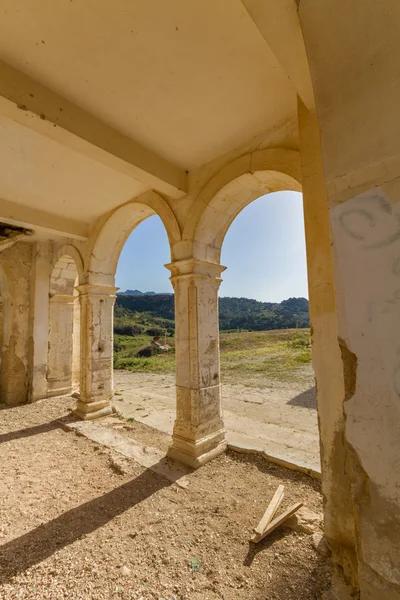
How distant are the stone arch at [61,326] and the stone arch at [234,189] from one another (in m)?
4.18

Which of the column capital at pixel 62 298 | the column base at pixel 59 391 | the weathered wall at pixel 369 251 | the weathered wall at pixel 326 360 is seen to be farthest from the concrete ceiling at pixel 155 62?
the column base at pixel 59 391

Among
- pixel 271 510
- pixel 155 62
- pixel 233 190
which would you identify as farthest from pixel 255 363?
pixel 155 62

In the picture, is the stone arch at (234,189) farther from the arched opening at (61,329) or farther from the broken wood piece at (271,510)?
the arched opening at (61,329)

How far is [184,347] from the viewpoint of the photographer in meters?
3.96

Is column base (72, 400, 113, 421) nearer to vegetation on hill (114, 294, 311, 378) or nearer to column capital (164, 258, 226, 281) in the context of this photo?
column capital (164, 258, 226, 281)

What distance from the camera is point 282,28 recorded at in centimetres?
157

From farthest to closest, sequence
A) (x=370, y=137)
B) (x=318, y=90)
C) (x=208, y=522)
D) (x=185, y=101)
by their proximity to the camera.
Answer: (x=185, y=101)
(x=208, y=522)
(x=318, y=90)
(x=370, y=137)

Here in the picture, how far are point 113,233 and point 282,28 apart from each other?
15.0 ft

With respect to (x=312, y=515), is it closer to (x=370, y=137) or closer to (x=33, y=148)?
(x=370, y=137)

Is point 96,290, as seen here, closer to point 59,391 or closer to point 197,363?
point 197,363

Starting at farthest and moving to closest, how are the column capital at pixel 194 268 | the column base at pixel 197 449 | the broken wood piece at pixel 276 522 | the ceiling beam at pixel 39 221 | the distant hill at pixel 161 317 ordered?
the distant hill at pixel 161 317 → the ceiling beam at pixel 39 221 → the column capital at pixel 194 268 → the column base at pixel 197 449 → the broken wood piece at pixel 276 522

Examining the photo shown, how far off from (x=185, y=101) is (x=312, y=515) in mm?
4074

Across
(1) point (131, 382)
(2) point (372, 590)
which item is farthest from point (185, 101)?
(1) point (131, 382)

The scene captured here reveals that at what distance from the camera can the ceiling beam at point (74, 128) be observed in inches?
97.1
